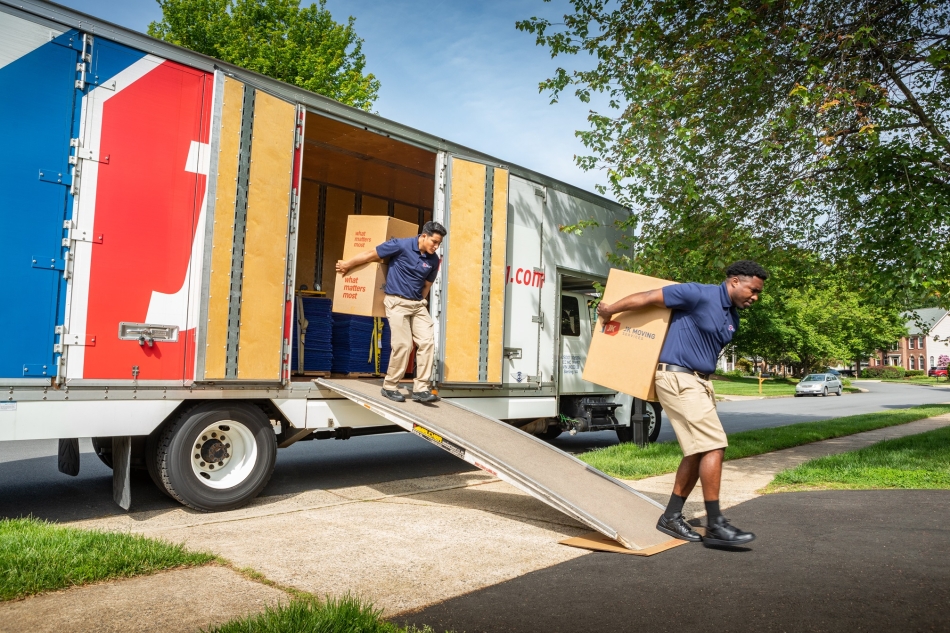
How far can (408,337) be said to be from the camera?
7070 mm

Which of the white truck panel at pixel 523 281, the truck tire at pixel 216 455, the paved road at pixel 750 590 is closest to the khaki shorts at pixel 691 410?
the paved road at pixel 750 590

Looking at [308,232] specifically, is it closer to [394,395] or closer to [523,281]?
[523,281]

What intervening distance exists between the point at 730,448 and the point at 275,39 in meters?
20.6

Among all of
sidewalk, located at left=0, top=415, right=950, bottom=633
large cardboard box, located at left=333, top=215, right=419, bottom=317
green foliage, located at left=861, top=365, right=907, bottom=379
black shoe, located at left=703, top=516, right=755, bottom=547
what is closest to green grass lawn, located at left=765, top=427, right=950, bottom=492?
sidewalk, located at left=0, top=415, right=950, bottom=633

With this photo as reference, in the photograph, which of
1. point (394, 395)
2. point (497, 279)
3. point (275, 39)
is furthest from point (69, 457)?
point (275, 39)

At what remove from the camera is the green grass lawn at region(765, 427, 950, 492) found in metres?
7.35

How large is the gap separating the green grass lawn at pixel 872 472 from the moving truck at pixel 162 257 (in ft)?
12.4

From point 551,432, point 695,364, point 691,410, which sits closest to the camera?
point 691,410

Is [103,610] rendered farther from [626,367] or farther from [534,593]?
[626,367]

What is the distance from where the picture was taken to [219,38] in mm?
24281

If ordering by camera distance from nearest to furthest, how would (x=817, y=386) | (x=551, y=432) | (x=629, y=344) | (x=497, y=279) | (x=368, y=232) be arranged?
(x=629, y=344) < (x=368, y=232) < (x=497, y=279) < (x=551, y=432) < (x=817, y=386)

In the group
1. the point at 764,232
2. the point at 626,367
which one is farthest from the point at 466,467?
the point at 764,232

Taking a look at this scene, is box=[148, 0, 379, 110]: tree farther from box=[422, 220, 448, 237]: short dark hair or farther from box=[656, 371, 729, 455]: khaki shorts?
box=[656, 371, 729, 455]: khaki shorts

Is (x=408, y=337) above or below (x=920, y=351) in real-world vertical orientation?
below
